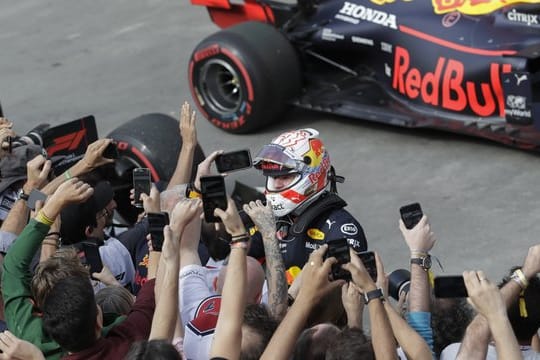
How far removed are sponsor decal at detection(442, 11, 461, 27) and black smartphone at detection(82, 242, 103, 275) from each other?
384cm

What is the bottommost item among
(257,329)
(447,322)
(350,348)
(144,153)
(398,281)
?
(144,153)

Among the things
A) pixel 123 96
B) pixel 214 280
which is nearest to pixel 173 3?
pixel 123 96

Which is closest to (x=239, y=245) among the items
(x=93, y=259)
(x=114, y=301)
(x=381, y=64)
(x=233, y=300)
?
(x=233, y=300)

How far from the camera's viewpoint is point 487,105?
902cm

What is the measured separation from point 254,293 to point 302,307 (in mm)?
888

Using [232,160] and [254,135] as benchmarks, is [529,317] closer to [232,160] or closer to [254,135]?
[232,160]

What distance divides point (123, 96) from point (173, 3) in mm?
2782

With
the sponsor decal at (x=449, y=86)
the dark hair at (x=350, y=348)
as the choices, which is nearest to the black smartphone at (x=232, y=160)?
the dark hair at (x=350, y=348)

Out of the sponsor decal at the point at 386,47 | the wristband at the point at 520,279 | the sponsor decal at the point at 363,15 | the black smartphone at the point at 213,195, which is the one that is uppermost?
the black smartphone at the point at 213,195

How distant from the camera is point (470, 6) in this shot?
9172 mm

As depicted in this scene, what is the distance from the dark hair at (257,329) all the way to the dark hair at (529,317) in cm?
102

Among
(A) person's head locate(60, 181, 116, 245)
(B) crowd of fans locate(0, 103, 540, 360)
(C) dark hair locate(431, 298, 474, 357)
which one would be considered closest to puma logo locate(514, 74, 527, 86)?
(B) crowd of fans locate(0, 103, 540, 360)

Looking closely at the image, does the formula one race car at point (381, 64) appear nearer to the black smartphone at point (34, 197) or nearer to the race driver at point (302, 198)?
the race driver at point (302, 198)

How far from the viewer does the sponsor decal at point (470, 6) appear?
9055 millimetres
